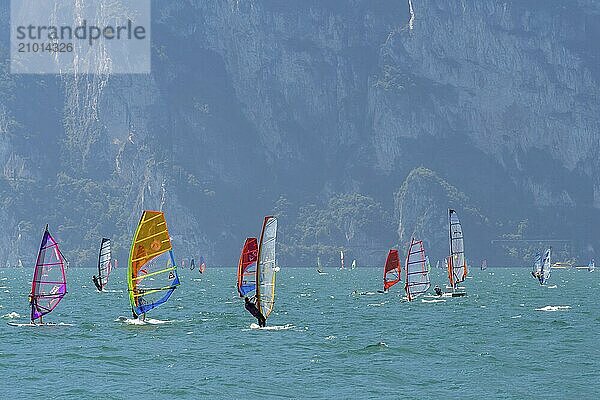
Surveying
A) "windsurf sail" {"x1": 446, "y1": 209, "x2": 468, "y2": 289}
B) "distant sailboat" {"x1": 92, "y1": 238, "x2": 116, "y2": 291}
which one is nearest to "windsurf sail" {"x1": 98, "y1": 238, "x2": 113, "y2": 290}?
"distant sailboat" {"x1": 92, "y1": 238, "x2": 116, "y2": 291}

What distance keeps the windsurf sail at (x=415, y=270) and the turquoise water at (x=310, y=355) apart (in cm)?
832

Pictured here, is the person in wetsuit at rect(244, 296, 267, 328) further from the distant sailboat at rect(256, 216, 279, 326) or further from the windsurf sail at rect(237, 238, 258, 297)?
the windsurf sail at rect(237, 238, 258, 297)

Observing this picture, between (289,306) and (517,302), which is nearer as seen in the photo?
(289,306)

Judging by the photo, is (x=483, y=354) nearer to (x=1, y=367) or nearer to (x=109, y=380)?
(x=109, y=380)

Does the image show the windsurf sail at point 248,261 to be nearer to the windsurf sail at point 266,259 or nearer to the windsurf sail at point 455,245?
the windsurf sail at point 455,245

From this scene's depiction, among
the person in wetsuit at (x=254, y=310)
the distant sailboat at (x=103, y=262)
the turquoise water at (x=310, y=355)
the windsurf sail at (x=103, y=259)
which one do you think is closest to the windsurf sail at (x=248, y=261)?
the turquoise water at (x=310, y=355)

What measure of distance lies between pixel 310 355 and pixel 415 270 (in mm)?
42254

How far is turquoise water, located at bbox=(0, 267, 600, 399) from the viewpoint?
4544 centimetres

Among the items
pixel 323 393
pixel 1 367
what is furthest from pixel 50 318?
pixel 323 393

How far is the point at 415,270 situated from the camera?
96.6 meters

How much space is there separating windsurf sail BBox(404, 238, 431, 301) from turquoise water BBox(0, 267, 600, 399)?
328 inches

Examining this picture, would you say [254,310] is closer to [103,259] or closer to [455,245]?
[455,245]

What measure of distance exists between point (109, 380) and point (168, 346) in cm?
1137

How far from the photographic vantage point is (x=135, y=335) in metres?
64.1
